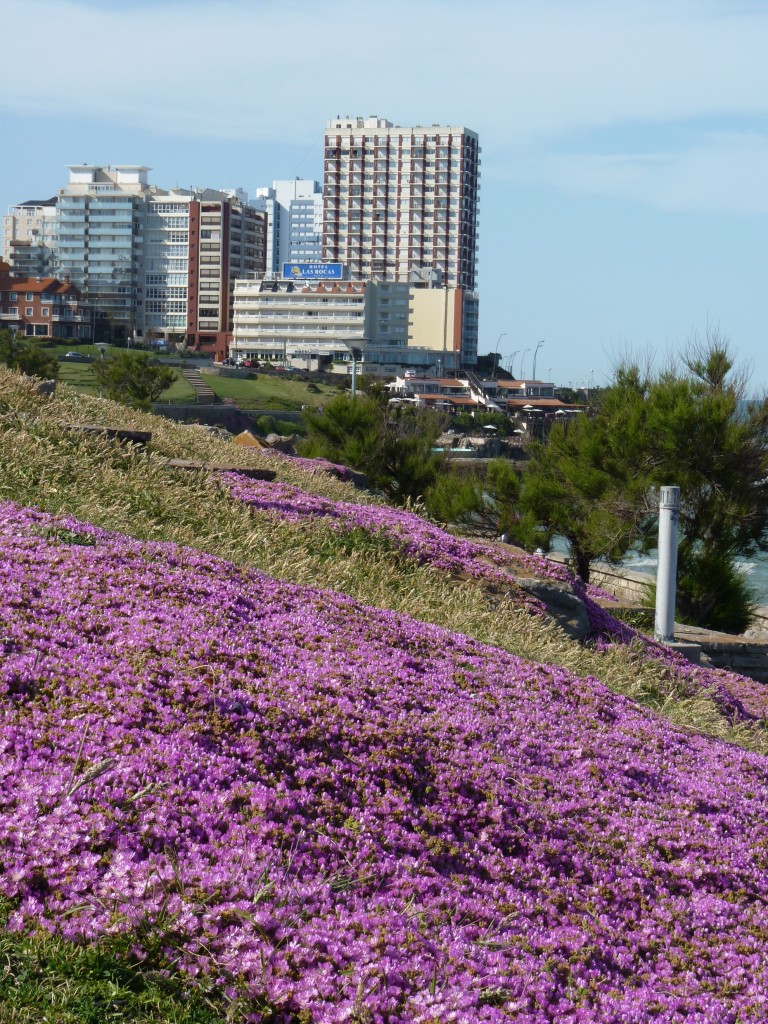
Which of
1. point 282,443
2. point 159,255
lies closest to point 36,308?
point 159,255

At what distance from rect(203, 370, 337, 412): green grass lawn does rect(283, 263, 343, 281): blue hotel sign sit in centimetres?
4440

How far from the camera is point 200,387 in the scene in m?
99.6

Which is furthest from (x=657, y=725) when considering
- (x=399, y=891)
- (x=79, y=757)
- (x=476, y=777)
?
(x=79, y=757)

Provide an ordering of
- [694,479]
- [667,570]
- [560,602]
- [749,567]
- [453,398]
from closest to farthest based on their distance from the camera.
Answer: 1. [560,602]
2. [667,570]
3. [694,479]
4. [749,567]
5. [453,398]

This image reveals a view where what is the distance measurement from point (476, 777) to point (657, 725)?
2114mm

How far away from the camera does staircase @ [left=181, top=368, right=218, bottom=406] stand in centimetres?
9240

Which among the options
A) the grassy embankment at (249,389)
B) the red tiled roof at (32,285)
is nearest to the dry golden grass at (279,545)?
the grassy embankment at (249,389)

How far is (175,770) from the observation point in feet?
13.1

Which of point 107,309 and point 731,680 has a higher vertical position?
point 107,309

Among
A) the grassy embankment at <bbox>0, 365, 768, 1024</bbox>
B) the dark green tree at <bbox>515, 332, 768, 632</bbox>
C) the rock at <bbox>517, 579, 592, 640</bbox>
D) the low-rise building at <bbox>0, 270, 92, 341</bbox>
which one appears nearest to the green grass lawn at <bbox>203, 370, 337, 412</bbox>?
the low-rise building at <bbox>0, 270, 92, 341</bbox>

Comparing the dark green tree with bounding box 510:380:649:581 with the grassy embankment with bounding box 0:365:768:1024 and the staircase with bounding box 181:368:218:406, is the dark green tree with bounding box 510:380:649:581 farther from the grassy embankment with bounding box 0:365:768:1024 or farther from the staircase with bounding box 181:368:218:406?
the staircase with bounding box 181:368:218:406

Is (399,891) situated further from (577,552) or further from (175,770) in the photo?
(577,552)

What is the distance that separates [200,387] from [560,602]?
90759 mm

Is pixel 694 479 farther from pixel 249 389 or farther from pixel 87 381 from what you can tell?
pixel 249 389
